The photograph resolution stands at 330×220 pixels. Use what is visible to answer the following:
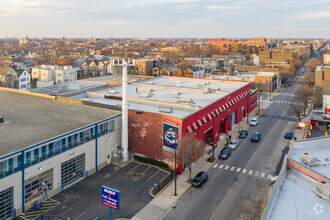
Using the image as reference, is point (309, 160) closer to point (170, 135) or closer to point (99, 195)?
point (170, 135)

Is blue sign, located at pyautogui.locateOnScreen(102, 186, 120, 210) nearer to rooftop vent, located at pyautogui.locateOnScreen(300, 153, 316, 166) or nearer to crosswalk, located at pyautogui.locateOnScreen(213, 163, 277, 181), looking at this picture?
rooftop vent, located at pyautogui.locateOnScreen(300, 153, 316, 166)

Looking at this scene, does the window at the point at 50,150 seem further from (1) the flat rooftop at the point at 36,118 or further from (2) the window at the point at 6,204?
(2) the window at the point at 6,204

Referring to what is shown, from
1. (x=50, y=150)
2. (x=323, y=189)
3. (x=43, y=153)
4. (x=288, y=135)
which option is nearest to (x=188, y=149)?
(x=50, y=150)

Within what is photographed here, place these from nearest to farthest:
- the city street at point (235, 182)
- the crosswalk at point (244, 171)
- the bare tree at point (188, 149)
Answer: the city street at point (235, 182) → the bare tree at point (188, 149) → the crosswalk at point (244, 171)

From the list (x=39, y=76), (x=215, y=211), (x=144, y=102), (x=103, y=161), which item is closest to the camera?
(x=215, y=211)

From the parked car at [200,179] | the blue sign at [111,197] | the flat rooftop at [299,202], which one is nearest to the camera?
the flat rooftop at [299,202]

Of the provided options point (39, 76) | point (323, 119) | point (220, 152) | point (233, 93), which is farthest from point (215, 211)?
point (39, 76)

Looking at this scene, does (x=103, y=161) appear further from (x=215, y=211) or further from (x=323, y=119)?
(x=323, y=119)

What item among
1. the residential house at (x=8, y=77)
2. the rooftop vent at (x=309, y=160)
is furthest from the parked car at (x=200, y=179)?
the residential house at (x=8, y=77)
